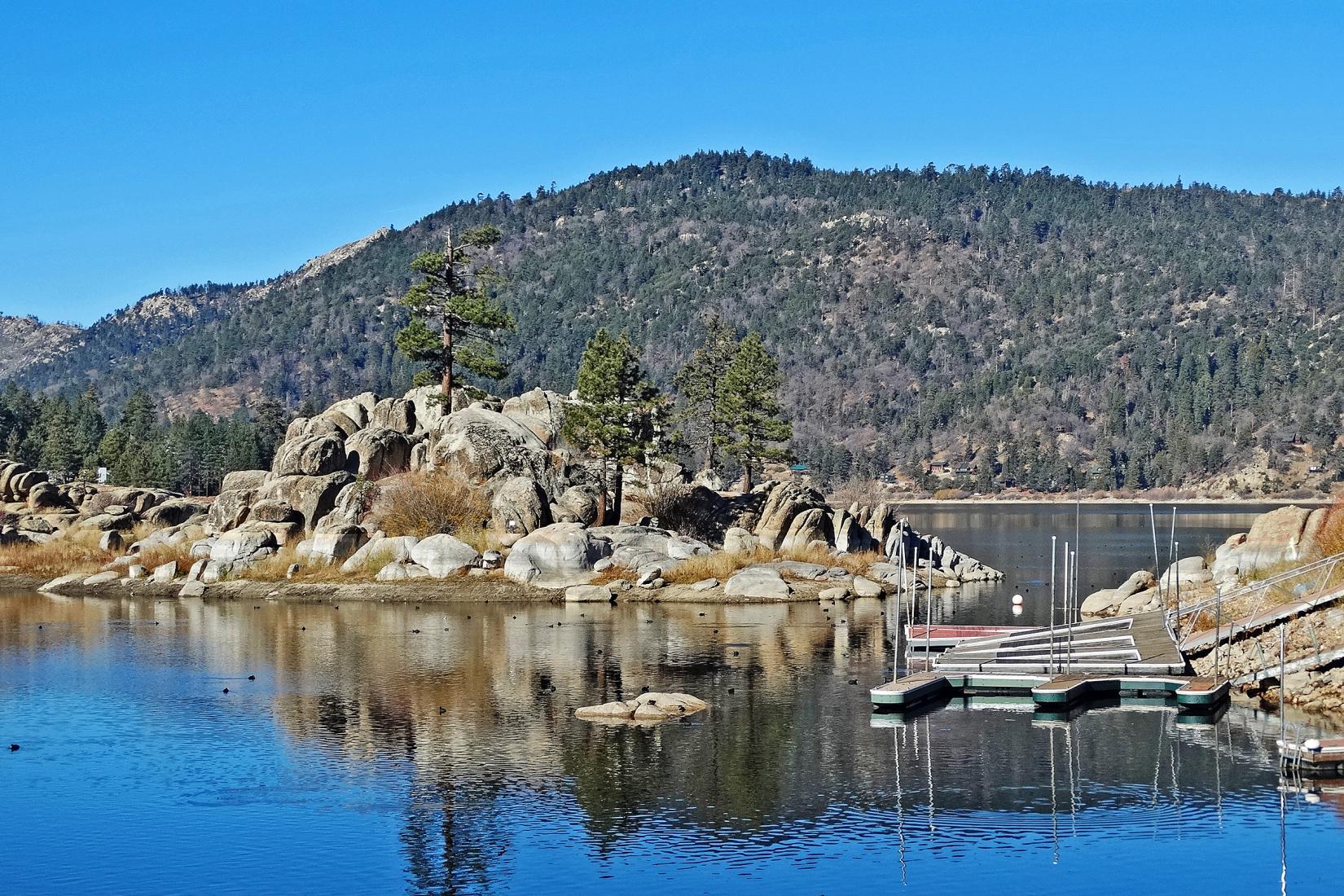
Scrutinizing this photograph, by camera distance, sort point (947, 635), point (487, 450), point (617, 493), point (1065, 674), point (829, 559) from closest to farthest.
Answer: point (1065, 674) < point (947, 635) < point (829, 559) < point (487, 450) < point (617, 493)

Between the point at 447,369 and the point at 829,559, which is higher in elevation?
the point at 447,369

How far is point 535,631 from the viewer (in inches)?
2282

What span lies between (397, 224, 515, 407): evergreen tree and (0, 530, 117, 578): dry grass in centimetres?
2016

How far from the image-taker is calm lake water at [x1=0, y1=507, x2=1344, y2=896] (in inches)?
1011

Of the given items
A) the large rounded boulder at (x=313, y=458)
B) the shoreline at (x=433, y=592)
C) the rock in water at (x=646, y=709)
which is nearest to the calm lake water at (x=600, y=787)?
the rock in water at (x=646, y=709)

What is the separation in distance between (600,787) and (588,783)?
0.47 m

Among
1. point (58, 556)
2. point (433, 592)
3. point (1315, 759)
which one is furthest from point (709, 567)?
point (1315, 759)

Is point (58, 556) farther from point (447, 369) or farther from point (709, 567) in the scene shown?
point (709, 567)

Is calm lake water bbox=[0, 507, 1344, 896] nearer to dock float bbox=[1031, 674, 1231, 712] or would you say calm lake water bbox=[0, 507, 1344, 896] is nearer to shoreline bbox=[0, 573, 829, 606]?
dock float bbox=[1031, 674, 1231, 712]

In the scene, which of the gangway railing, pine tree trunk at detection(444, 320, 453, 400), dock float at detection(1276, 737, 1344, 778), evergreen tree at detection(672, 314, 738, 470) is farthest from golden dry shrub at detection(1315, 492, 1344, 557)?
evergreen tree at detection(672, 314, 738, 470)

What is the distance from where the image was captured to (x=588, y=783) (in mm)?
31406

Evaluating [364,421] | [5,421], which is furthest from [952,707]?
[5,421]

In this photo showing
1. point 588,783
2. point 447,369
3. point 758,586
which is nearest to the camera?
point 588,783

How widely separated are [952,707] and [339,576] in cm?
3974
